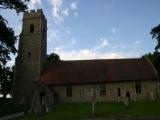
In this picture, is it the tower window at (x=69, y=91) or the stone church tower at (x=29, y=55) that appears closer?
the tower window at (x=69, y=91)

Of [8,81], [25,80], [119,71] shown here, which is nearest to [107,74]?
[119,71]

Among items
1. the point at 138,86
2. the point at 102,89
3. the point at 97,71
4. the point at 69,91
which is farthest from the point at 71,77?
the point at 138,86

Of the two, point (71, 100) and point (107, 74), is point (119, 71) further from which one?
point (71, 100)

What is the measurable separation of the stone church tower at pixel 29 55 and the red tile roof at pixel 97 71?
233 centimetres

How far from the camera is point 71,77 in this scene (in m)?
44.4

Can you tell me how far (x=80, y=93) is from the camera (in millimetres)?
43125

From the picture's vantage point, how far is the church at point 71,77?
1667 inches

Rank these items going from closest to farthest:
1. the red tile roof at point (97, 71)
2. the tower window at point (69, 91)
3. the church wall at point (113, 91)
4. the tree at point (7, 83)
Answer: the church wall at point (113, 91) → the red tile roof at point (97, 71) → the tower window at point (69, 91) → the tree at point (7, 83)

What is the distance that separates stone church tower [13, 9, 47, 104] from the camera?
45781 millimetres

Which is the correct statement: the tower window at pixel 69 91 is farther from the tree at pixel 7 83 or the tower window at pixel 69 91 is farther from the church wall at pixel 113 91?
the tree at pixel 7 83

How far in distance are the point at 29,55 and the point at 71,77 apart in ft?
30.8

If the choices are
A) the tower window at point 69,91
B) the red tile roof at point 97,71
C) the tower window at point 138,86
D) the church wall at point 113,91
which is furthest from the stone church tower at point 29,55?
the tower window at point 138,86

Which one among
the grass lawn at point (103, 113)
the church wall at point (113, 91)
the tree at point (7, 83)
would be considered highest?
the tree at point (7, 83)

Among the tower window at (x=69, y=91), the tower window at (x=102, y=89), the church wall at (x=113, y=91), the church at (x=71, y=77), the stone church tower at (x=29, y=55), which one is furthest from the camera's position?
the stone church tower at (x=29, y=55)
